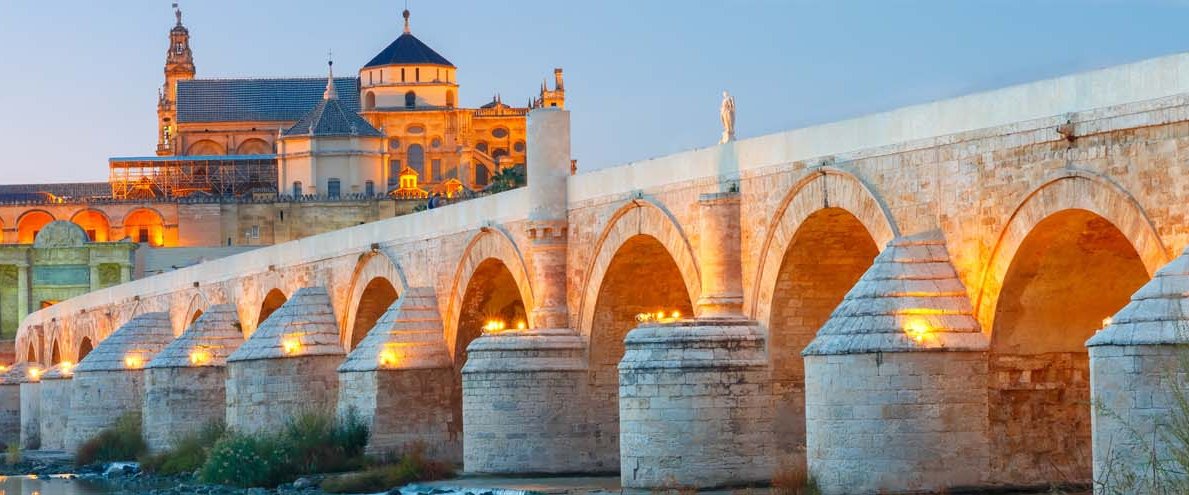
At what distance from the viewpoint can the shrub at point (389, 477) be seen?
30.3 meters

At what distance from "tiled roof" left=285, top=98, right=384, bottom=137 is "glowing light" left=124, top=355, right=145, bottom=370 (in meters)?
54.1

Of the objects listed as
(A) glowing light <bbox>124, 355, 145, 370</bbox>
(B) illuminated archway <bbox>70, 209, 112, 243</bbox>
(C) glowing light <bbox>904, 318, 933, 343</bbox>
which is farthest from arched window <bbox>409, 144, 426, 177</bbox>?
(C) glowing light <bbox>904, 318, 933, 343</bbox>

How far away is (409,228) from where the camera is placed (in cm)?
3891

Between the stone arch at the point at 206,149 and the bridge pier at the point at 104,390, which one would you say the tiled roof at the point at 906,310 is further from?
the stone arch at the point at 206,149

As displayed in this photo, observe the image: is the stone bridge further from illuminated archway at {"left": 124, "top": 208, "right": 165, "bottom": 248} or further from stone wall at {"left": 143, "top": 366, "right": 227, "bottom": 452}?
illuminated archway at {"left": 124, "top": 208, "right": 165, "bottom": 248}

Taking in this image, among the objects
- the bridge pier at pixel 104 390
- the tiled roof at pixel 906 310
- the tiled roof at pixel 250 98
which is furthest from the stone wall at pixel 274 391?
the tiled roof at pixel 250 98

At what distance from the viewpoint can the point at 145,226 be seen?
109188 mm

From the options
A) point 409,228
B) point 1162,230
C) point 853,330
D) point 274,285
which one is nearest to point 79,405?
point 274,285

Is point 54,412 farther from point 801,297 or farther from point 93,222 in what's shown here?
point 93,222

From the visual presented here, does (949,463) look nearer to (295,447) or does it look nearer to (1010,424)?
(1010,424)

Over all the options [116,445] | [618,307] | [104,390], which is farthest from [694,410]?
[104,390]

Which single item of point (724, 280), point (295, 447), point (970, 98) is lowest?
point (295, 447)

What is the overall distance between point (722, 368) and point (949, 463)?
4.45 meters

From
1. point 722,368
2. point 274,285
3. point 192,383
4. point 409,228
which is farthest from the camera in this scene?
point 274,285
